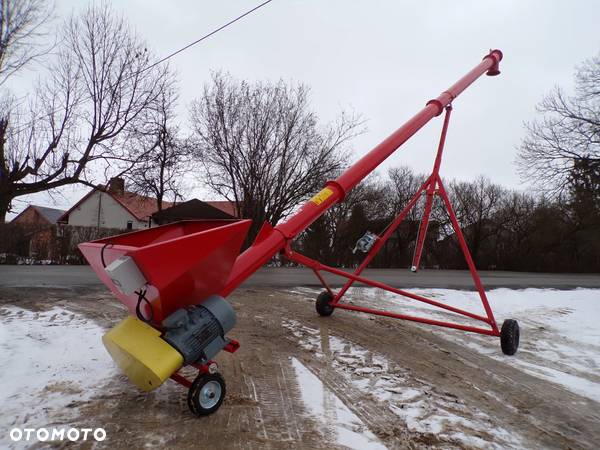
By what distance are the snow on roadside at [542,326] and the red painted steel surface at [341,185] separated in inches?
127

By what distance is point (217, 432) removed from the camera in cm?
290

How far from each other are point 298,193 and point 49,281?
12574 millimetres

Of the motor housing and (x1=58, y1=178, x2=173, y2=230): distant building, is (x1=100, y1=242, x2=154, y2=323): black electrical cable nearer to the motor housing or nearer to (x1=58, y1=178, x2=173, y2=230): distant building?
the motor housing

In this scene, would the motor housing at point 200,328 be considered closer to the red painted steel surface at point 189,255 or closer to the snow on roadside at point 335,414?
the red painted steel surface at point 189,255

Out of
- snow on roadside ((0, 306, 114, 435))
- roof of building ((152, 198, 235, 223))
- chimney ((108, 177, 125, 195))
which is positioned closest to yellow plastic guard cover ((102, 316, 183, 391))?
snow on roadside ((0, 306, 114, 435))

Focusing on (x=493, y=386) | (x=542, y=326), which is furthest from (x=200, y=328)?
(x=542, y=326)

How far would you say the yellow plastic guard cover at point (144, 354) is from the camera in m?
2.73

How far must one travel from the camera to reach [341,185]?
Answer: 16.0 feet

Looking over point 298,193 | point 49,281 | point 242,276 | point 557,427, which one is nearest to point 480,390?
point 557,427

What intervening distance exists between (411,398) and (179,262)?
258 centimetres

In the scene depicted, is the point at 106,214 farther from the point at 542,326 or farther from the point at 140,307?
the point at 140,307

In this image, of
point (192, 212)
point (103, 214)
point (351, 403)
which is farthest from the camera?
point (103, 214)

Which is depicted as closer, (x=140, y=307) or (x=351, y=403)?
(x=140, y=307)

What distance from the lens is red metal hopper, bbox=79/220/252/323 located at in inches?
106
